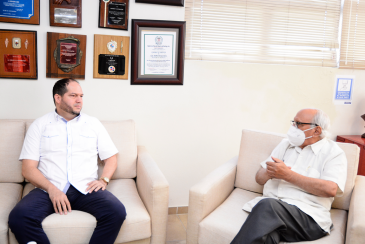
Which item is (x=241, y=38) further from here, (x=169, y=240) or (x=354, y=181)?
(x=169, y=240)

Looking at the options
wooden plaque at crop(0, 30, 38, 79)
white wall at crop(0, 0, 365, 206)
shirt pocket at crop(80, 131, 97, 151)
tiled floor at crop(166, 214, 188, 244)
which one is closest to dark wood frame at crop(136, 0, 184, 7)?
white wall at crop(0, 0, 365, 206)

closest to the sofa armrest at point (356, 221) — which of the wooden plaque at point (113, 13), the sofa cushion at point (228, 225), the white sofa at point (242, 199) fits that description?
the white sofa at point (242, 199)

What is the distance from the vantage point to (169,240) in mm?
2336

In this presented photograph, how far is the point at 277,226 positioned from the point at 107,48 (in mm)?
1825

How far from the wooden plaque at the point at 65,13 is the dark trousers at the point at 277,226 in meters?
1.92

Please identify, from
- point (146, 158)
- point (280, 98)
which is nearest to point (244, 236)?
point (146, 158)

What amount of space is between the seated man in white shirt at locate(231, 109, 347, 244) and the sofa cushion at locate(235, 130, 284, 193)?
130 mm

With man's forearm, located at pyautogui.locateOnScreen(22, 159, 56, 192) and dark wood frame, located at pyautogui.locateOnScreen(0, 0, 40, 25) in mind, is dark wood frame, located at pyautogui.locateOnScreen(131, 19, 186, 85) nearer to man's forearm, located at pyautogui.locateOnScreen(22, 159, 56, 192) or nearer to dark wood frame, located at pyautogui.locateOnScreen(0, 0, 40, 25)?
dark wood frame, located at pyautogui.locateOnScreen(0, 0, 40, 25)

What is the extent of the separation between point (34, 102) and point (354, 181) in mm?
2384

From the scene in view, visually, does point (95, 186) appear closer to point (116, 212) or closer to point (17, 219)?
point (116, 212)

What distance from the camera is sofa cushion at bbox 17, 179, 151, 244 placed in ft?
5.44

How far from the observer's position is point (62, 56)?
239cm

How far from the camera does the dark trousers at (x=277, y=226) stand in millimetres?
1530

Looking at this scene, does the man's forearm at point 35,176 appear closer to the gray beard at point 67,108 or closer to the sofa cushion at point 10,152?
the sofa cushion at point 10,152
